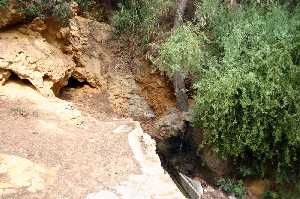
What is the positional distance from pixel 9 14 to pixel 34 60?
44.6 inches

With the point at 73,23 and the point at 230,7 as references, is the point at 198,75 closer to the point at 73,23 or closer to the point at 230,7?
the point at 230,7

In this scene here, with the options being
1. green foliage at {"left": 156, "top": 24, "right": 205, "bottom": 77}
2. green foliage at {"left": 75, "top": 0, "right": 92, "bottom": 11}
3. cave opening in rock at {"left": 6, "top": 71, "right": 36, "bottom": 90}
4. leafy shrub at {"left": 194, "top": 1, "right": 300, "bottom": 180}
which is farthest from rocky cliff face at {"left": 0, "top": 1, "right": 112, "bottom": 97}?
leafy shrub at {"left": 194, "top": 1, "right": 300, "bottom": 180}

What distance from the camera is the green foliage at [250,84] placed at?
8.55 metres

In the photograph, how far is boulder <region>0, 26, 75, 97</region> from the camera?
9.07 meters

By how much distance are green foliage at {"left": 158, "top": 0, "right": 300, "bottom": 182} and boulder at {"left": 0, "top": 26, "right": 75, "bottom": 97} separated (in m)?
2.35

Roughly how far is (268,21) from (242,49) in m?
1.02

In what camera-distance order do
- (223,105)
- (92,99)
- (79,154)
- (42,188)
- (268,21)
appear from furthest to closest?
Result: (92,99)
(268,21)
(223,105)
(79,154)
(42,188)

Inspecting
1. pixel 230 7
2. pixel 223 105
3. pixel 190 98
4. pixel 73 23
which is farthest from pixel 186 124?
pixel 73 23

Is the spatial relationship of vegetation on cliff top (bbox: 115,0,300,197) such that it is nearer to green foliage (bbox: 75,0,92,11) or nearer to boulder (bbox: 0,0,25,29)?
green foliage (bbox: 75,0,92,11)

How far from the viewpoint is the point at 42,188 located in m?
5.64

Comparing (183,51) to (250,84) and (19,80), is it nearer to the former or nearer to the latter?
(250,84)

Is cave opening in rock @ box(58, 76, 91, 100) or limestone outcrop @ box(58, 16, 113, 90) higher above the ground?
limestone outcrop @ box(58, 16, 113, 90)

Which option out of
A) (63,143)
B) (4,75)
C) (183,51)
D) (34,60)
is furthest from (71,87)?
(63,143)

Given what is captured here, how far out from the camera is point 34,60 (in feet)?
30.9
